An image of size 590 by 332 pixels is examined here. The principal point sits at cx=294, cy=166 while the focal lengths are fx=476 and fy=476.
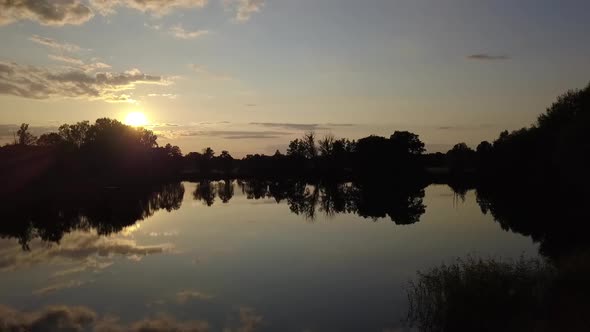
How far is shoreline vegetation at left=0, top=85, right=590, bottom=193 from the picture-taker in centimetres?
6289

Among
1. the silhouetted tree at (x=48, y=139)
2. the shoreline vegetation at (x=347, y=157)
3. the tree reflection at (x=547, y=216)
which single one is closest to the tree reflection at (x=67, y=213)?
the shoreline vegetation at (x=347, y=157)

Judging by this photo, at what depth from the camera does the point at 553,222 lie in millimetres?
38562

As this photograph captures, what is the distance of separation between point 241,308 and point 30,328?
23.5 ft

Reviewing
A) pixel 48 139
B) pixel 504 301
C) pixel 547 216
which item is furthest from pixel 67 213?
pixel 48 139

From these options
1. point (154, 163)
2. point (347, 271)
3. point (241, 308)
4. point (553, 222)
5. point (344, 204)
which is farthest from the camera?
point (154, 163)

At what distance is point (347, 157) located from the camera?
577ft

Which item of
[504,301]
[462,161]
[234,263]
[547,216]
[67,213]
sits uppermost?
[462,161]

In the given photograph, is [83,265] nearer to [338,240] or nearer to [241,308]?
[241,308]

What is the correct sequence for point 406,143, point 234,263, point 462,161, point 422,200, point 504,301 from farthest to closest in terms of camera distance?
point 462,161, point 406,143, point 422,200, point 234,263, point 504,301

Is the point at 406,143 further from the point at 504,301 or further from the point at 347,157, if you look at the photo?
the point at 504,301

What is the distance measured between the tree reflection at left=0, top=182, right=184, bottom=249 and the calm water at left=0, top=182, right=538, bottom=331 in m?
0.20

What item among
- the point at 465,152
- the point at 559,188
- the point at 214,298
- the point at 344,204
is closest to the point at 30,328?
the point at 214,298

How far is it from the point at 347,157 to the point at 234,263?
150904 millimetres

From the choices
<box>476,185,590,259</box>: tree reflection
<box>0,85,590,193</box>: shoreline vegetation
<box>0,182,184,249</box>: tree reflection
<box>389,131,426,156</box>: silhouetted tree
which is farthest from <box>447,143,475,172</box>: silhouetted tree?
<box>0,182,184,249</box>: tree reflection
